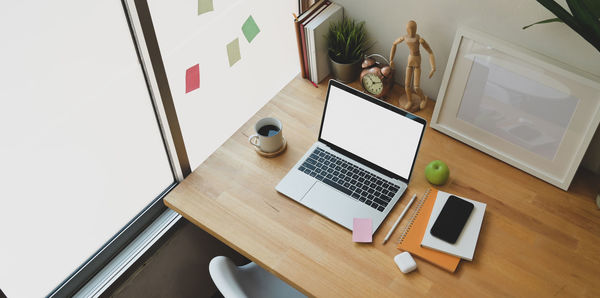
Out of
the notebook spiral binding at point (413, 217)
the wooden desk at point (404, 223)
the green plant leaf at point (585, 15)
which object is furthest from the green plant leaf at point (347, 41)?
the green plant leaf at point (585, 15)

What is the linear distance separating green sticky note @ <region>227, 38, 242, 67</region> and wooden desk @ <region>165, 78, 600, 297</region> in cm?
26

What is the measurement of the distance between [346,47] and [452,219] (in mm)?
707

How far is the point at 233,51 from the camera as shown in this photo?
1.68 m

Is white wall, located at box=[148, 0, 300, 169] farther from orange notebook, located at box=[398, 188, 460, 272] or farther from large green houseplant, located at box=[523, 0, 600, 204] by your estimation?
large green houseplant, located at box=[523, 0, 600, 204]

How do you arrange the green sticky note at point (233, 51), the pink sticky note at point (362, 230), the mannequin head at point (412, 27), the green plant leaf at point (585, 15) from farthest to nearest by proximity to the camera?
the green sticky note at point (233, 51) < the mannequin head at point (412, 27) < the pink sticky note at point (362, 230) < the green plant leaf at point (585, 15)

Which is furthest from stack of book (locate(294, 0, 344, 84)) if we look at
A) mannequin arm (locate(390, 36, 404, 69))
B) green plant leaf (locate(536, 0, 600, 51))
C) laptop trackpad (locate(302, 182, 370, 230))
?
green plant leaf (locate(536, 0, 600, 51))

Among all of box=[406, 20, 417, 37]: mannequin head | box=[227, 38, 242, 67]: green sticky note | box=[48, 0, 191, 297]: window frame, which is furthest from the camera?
box=[227, 38, 242, 67]: green sticky note

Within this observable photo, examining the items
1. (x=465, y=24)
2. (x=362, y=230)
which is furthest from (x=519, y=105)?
(x=362, y=230)

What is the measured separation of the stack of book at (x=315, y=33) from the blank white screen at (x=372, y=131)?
11.4 inches

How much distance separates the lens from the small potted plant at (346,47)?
176cm

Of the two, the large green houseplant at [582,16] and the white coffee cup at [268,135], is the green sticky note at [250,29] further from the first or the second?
the large green houseplant at [582,16]

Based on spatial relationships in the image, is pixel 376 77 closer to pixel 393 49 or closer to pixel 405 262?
pixel 393 49

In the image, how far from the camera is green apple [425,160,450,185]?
4.89 ft

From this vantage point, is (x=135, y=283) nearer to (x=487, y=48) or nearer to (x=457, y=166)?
(x=457, y=166)
